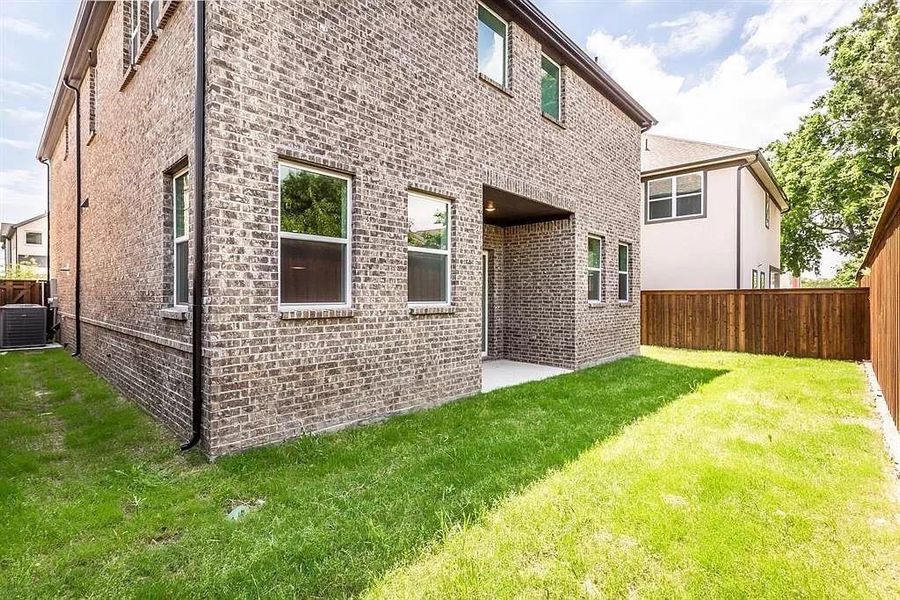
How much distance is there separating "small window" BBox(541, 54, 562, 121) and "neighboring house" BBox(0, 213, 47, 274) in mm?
43119

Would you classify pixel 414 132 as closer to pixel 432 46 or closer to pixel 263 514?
pixel 432 46

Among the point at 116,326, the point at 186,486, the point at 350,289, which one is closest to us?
the point at 186,486

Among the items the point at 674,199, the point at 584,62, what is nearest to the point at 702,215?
the point at 674,199

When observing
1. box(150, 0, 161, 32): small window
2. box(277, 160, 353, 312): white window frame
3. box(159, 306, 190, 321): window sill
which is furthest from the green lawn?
box(150, 0, 161, 32): small window

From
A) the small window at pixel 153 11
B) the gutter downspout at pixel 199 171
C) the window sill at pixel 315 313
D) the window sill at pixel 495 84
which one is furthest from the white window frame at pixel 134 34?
the window sill at pixel 495 84

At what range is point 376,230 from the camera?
17.7ft

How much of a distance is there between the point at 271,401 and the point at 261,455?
1.67 ft

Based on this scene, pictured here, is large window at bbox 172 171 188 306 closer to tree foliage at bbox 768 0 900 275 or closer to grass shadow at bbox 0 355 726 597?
grass shadow at bbox 0 355 726 597

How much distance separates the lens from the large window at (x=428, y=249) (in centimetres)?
609

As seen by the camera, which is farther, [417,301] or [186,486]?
[417,301]

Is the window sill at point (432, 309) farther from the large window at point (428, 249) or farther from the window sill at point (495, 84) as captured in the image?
the window sill at point (495, 84)

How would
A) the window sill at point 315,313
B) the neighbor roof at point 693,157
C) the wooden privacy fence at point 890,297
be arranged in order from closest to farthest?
the window sill at point 315,313 < the wooden privacy fence at point 890,297 < the neighbor roof at point 693,157

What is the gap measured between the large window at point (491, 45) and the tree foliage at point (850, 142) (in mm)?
16836

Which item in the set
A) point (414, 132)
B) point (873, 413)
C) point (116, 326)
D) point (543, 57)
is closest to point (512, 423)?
point (414, 132)
